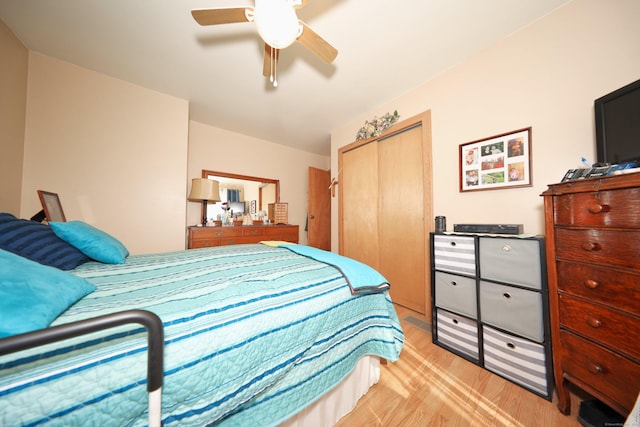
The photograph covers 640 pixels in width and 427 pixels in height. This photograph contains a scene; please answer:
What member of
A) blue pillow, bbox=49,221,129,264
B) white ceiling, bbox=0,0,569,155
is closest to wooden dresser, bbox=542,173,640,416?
white ceiling, bbox=0,0,569,155

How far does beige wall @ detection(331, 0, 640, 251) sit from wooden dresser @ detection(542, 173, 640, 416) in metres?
0.55

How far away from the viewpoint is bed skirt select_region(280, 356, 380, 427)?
95 centimetres

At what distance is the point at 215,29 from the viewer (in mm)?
1668

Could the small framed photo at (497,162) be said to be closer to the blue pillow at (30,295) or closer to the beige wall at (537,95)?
the beige wall at (537,95)

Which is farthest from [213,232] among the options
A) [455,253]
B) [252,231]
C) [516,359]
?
[516,359]

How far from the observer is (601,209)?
3.09ft

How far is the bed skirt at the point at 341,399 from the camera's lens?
3.11 ft

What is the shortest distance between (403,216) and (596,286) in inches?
62.0

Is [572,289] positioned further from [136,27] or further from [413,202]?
[136,27]

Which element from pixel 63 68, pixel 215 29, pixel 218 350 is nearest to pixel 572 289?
pixel 218 350

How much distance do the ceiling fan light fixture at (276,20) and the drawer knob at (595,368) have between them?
2416 mm

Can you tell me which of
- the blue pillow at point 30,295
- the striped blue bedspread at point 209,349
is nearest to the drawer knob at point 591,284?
the striped blue bedspread at point 209,349

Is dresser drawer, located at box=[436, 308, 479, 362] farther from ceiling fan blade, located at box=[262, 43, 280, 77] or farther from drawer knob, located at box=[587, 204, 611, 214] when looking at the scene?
ceiling fan blade, located at box=[262, 43, 280, 77]

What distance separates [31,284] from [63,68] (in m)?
2.83
